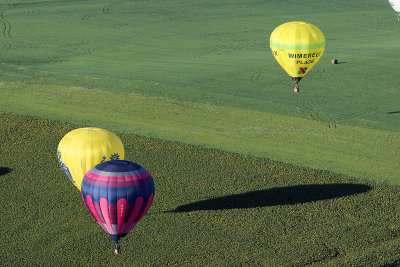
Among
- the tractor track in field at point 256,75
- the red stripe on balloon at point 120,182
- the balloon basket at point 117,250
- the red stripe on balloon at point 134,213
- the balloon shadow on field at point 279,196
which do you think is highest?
the red stripe on balloon at point 120,182

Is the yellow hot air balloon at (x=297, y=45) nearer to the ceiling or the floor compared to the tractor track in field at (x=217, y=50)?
nearer to the ceiling

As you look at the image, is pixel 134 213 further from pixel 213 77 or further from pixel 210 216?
pixel 213 77

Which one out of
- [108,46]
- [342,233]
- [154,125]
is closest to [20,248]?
[342,233]

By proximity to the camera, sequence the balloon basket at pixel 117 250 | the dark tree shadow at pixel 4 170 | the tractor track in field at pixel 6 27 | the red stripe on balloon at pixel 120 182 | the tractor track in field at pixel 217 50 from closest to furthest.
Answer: the red stripe on balloon at pixel 120 182 < the balloon basket at pixel 117 250 < the dark tree shadow at pixel 4 170 < the tractor track in field at pixel 217 50 < the tractor track in field at pixel 6 27

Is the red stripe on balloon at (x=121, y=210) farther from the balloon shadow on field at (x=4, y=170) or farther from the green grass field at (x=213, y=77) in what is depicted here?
the green grass field at (x=213, y=77)

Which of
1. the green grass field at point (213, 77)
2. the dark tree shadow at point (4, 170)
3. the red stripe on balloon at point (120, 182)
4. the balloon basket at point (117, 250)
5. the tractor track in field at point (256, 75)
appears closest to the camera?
the red stripe on balloon at point (120, 182)

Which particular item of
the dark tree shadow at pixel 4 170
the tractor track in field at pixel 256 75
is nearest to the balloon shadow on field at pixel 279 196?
the dark tree shadow at pixel 4 170

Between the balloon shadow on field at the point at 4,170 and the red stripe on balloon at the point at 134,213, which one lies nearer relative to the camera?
the red stripe on balloon at the point at 134,213

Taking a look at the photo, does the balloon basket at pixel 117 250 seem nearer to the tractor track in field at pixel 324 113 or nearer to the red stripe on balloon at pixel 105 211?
the red stripe on balloon at pixel 105 211
